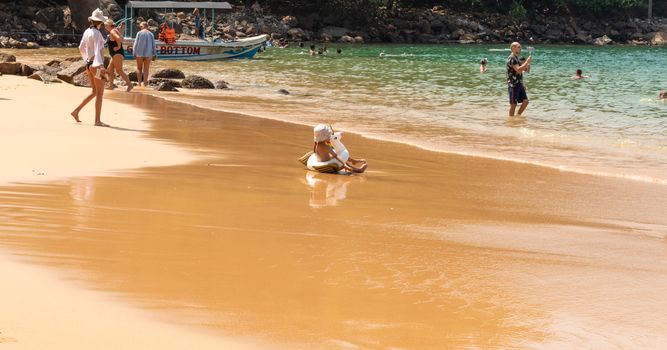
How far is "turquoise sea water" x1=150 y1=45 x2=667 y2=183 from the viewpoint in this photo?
49.3 ft

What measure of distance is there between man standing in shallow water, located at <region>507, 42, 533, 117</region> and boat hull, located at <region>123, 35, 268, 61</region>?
66.5 ft

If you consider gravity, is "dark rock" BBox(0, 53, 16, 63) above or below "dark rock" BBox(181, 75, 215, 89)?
above

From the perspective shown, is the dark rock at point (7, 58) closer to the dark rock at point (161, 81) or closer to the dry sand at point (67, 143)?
the dark rock at point (161, 81)

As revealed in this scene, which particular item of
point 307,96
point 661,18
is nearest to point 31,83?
point 307,96

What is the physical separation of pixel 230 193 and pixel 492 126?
33.9 feet

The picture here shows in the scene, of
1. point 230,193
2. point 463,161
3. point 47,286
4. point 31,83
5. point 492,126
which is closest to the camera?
point 47,286

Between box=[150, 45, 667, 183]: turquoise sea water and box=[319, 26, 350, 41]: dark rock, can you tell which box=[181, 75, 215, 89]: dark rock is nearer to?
box=[150, 45, 667, 183]: turquoise sea water

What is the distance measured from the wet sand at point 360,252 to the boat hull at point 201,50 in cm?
2826

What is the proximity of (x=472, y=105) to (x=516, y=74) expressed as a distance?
402 cm

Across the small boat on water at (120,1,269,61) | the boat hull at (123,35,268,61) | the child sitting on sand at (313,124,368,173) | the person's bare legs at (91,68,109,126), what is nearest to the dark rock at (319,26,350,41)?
the boat hull at (123,35,268,61)

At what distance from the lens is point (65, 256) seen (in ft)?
20.7

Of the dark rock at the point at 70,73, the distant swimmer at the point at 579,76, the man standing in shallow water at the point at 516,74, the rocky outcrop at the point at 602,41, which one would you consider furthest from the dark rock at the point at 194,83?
the rocky outcrop at the point at 602,41

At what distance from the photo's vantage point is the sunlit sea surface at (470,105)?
15016mm

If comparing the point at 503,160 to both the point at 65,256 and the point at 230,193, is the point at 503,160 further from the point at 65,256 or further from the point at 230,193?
the point at 65,256
